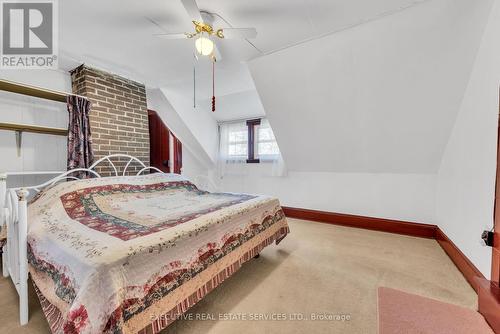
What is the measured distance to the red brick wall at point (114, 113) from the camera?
8.55 ft

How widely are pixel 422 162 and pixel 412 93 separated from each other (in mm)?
1046

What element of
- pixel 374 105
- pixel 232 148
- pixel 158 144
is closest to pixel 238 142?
pixel 232 148

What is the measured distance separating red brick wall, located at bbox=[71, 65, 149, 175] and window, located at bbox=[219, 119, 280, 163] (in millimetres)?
1677

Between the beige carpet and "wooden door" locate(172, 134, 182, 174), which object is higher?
"wooden door" locate(172, 134, 182, 174)

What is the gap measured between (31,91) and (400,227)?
185 inches

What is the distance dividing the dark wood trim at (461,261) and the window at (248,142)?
247 centimetres

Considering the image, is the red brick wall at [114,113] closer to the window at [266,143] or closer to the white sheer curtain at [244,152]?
the white sheer curtain at [244,152]

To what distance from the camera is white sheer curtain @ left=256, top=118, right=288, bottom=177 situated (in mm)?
3772

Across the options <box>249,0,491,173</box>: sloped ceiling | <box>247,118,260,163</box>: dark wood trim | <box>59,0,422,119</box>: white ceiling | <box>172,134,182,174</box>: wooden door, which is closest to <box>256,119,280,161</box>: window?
<box>247,118,260,163</box>: dark wood trim

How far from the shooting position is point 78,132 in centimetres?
242

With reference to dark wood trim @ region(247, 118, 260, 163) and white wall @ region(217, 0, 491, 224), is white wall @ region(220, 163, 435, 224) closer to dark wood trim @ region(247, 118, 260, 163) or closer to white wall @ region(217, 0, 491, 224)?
white wall @ region(217, 0, 491, 224)

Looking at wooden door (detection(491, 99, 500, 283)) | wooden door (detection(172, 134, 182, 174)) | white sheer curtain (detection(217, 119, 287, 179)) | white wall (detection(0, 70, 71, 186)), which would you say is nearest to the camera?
wooden door (detection(491, 99, 500, 283))

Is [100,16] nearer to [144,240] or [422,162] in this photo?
[144,240]

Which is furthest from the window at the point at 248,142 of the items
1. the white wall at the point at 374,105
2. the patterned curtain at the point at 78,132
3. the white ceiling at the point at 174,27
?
the patterned curtain at the point at 78,132
